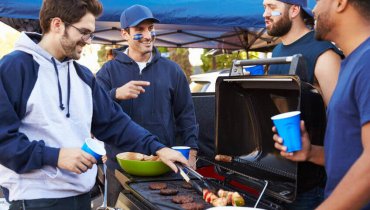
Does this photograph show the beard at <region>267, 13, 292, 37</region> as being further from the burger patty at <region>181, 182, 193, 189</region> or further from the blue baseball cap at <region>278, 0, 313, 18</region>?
the burger patty at <region>181, 182, 193, 189</region>

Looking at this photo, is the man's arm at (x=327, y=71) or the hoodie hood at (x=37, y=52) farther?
the man's arm at (x=327, y=71)

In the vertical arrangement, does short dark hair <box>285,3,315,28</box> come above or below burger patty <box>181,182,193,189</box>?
above

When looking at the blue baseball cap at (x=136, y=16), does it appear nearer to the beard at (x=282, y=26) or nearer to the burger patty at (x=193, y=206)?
the beard at (x=282, y=26)

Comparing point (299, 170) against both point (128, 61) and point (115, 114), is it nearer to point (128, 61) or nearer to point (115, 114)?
point (115, 114)

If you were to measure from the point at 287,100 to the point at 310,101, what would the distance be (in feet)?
1.08

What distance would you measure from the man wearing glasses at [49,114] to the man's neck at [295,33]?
1.13 meters

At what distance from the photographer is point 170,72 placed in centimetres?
346

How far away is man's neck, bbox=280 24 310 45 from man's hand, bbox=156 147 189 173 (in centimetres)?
95

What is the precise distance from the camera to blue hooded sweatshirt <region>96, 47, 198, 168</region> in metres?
3.35

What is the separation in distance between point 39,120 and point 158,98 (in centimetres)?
141

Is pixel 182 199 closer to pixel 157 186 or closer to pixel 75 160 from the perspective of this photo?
pixel 157 186

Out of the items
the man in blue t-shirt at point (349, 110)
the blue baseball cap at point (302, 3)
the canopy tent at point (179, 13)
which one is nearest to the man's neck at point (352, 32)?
the man in blue t-shirt at point (349, 110)

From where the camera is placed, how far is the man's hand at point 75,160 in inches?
77.3

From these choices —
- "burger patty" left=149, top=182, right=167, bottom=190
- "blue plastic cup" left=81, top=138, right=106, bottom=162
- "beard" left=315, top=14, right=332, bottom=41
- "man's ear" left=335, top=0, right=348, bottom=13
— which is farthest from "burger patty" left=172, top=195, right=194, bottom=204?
"man's ear" left=335, top=0, right=348, bottom=13
